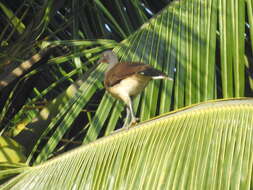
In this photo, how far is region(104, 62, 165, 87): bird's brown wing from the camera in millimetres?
3451

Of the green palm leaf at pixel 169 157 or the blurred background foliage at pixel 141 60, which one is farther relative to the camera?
the blurred background foliage at pixel 141 60

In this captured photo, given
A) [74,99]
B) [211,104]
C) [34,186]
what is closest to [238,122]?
[211,104]

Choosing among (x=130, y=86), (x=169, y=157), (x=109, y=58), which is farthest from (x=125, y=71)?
(x=169, y=157)

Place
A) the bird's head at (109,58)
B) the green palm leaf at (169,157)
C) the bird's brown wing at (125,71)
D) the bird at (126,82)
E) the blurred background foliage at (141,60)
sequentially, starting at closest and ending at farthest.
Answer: the green palm leaf at (169,157)
the bird's brown wing at (125,71)
the blurred background foliage at (141,60)
the bird at (126,82)
the bird's head at (109,58)

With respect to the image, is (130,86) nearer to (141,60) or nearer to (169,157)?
(141,60)

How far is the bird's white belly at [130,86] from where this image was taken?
12.7 ft

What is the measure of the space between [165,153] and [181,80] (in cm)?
118

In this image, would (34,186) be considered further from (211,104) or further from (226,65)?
(226,65)

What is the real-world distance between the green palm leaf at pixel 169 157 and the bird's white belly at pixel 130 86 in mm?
980

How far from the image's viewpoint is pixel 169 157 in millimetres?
2453

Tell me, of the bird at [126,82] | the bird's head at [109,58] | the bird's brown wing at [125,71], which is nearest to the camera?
the bird's brown wing at [125,71]

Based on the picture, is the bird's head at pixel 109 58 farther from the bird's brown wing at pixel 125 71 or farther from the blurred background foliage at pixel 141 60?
the bird's brown wing at pixel 125 71

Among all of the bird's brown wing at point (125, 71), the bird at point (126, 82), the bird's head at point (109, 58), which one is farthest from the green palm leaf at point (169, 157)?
the bird's head at point (109, 58)

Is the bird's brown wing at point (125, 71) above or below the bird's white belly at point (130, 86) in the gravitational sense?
above
